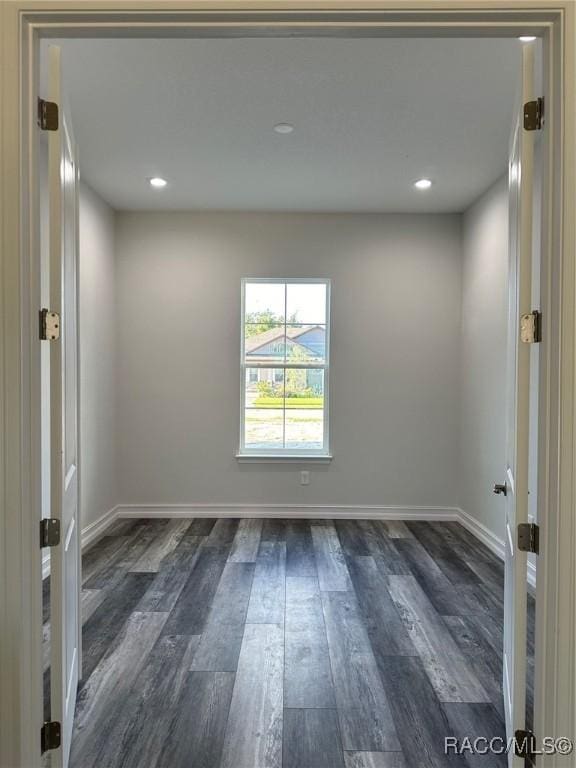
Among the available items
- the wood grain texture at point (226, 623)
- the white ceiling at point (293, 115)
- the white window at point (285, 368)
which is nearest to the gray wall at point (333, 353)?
the white window at point (285, 368)

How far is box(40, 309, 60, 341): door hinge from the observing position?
124 cm

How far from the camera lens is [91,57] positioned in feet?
7.08

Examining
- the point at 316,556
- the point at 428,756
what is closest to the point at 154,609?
the point at 316,556

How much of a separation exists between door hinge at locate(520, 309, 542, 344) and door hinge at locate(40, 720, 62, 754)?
1667mm

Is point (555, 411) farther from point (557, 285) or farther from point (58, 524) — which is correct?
point (58, 524)

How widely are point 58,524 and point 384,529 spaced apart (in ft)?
11.1

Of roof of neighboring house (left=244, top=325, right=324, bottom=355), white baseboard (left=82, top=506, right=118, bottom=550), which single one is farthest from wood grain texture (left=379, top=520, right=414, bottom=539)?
white baseboard (left=82, top=506, right=118, bottom=550)

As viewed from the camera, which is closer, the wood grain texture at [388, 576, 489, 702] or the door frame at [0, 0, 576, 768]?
the door frame at [0, 0, 576, 768]

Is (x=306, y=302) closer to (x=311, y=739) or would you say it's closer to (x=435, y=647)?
(x=435, y=647)

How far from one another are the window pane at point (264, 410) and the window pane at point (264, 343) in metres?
0.11

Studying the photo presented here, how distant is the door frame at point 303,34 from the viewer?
43.6 inches

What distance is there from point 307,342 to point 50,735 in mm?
3601

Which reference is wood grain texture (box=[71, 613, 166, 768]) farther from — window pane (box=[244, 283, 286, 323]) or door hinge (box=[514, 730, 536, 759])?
window pane (box=[244, 283, 286, 323])

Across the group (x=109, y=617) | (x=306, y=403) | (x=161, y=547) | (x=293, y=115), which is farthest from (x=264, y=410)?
(x=293, y=115)
